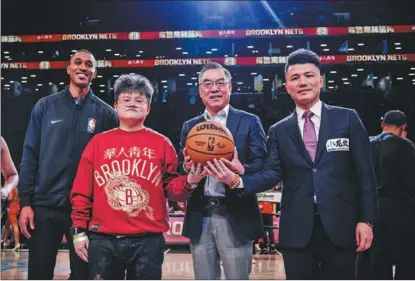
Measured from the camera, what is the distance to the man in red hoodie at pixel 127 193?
2564 millimetres

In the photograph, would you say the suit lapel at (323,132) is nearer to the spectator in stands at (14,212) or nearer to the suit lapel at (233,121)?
the suit lapel at (233,121)

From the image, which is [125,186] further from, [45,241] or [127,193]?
[45,241]

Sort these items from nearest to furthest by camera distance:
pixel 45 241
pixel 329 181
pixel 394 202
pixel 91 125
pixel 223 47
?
pixel 329 181, pixel 45 241, pixel 91 125, pixel 394 202, pixel 223 47

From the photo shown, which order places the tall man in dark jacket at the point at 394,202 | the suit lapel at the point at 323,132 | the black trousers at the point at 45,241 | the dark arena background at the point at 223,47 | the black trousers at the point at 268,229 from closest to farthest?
the suit lapel at the point at 323,132
the black trousers at the point at 45,241
the tall man in dark jacket at the point at 394,202
the black trousers at the point at 268,229
the dark arena background at the point at 223,47

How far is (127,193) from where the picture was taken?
262 centimetres

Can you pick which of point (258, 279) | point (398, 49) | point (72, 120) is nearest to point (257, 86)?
point (398, 49)

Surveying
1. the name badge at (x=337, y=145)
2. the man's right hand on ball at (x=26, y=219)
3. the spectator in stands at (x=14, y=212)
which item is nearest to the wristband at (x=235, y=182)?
the name badge at (x=337, y=145)

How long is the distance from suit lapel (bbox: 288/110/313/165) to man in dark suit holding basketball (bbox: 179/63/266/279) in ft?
0.73

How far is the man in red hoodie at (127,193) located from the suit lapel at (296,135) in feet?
1.70

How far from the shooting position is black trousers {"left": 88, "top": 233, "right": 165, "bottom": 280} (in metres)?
2.55

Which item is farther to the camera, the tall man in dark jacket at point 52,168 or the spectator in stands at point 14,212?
the spectator in stands at point 14,212

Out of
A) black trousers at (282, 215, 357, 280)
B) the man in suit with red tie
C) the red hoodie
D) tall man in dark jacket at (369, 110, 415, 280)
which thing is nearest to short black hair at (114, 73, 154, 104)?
the red hoodie

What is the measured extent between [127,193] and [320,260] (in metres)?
1.04

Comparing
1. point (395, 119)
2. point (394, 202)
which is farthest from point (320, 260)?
point (395, 119)
